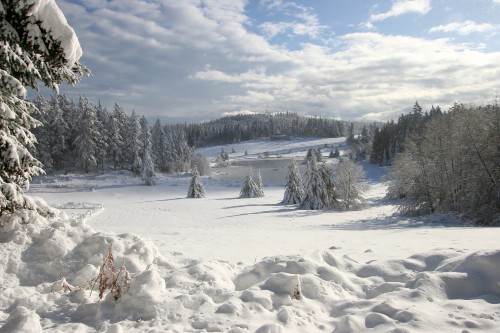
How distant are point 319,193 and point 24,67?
36.4 metres

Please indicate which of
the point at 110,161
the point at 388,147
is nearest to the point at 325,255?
the point at 110,161

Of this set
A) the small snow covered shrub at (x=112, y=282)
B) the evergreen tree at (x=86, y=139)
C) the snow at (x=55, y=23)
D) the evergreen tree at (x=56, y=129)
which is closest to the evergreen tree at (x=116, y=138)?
the evergreen tree at (x=86, y=139)

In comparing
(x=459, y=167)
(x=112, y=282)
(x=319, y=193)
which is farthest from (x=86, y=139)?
(x=112, y=282)

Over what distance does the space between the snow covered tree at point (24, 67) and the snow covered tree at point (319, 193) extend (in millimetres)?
34506

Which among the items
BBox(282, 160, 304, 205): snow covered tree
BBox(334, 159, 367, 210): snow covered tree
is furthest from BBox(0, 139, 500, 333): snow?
BBox(282, 160, 304, 205): snow covered tree

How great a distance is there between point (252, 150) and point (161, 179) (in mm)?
112944

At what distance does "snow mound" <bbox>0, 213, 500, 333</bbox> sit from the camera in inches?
169

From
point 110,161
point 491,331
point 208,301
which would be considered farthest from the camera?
point 110,161

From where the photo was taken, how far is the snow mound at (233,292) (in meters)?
4.29

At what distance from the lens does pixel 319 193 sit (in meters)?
39.7

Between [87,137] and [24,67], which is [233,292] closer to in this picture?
[24,67]

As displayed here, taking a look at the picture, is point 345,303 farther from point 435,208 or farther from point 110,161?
point 110,161

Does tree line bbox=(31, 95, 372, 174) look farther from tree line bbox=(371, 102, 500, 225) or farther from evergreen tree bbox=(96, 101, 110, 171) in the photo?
tree line bbox=(371, 102, 500, 225)

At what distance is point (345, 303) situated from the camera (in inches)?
194
